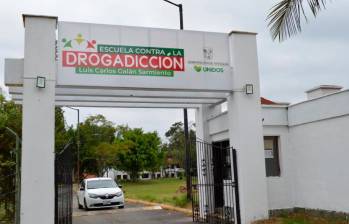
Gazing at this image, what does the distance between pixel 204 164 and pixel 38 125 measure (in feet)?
18.1

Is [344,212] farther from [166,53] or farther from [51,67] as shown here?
[51,67]

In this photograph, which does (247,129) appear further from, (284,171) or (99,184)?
(99,184)

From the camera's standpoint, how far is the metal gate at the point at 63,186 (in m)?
10.0

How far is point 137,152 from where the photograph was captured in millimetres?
63062

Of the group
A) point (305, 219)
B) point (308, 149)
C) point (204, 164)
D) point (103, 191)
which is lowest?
point (305, 219)

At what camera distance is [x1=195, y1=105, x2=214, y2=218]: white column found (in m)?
13.8

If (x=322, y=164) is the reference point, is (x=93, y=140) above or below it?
above

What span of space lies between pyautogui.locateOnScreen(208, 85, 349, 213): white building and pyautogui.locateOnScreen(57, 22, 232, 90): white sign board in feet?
7.02

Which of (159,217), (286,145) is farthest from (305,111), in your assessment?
(159,217)

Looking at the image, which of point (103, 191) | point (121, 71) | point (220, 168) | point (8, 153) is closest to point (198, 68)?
point (121, 71)

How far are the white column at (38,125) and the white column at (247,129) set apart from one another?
4668 millimetres

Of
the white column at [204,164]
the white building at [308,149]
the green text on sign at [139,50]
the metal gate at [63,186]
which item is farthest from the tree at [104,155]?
the green text on sign at [139,50]

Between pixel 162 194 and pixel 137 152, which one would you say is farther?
pixel 137 152

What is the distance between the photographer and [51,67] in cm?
1028
